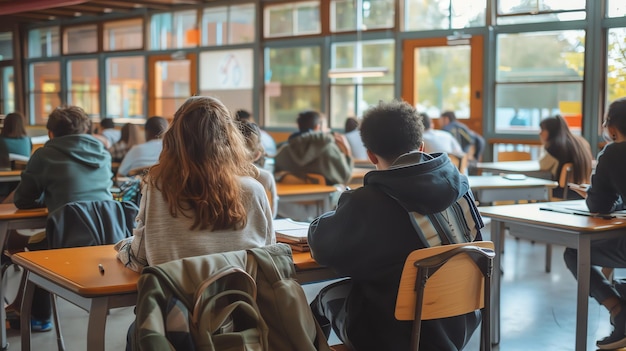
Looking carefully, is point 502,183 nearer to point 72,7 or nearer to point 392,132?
point 392,132

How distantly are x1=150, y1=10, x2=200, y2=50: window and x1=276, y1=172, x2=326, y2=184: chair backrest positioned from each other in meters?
6.67

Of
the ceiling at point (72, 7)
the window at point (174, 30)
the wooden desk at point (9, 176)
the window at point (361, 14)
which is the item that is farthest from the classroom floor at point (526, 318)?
the window at point (174, 30)

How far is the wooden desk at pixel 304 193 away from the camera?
5072 millimetres

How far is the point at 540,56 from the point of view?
28.7 ft

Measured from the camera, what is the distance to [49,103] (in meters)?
15.1

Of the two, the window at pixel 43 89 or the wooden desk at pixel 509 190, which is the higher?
the window at pixel 43 89

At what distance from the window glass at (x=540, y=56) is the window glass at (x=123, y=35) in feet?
21.7

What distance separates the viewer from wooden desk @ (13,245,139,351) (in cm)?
219

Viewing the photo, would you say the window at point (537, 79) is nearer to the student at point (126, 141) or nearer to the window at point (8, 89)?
the student at point (126, 141)

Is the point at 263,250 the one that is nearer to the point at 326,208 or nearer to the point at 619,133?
the point at 619,133

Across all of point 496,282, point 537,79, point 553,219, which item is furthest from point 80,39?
point 553,219

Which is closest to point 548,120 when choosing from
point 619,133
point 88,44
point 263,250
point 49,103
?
point 619,133

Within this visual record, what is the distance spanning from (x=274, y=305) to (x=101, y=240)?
1.39 m

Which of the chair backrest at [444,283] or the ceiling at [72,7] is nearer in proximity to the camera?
the chair backrest at [444,283]
